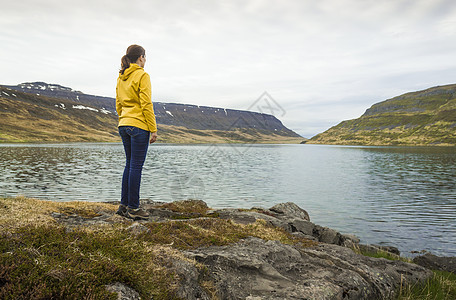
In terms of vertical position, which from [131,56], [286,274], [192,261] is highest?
[131,56]

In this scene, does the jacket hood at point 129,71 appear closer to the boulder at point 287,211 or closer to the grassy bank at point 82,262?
the grassy bank at point 82,262

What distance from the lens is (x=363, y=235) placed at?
17.7 meters

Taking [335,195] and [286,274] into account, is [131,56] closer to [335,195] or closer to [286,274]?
[286,274]

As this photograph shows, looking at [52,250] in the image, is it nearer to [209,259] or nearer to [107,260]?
[107,260]

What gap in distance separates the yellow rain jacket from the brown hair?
0.24 m

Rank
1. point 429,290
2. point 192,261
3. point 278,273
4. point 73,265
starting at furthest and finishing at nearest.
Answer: point 429,290 → point 278,273 → point 192,261 → point 73,265

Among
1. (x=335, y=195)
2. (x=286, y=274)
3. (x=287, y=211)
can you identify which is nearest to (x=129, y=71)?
(x=286, y=274)

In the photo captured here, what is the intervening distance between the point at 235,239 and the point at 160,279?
3358 millimetres

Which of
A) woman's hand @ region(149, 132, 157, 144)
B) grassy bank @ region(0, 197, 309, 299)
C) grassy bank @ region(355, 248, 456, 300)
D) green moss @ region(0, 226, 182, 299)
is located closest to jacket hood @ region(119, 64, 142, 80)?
woman's hand @ region(149, 132, 157, 144)

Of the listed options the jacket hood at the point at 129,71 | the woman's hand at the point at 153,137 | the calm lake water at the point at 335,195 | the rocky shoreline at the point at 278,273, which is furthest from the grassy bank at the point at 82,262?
the calm lake water at the point at 335,195

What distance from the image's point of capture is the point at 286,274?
6.17m

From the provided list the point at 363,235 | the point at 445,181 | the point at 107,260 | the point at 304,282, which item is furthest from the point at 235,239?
the point at 445,181

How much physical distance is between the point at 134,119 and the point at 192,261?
464cm

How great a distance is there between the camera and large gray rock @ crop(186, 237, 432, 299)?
530cm
